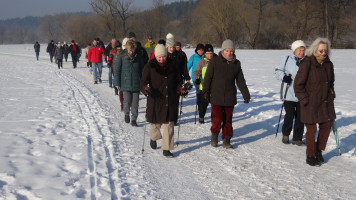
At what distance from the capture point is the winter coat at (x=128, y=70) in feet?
23.5

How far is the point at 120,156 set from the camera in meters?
5.18

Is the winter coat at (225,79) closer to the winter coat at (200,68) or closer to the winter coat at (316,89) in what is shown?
the winter coat at (316,89)

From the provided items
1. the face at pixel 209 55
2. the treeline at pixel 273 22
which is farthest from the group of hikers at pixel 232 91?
the treeline at pixel 273 22

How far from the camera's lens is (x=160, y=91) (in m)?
5.28

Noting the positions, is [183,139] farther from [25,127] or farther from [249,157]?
[25,127]

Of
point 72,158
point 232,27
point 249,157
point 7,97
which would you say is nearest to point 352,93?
point 249,157

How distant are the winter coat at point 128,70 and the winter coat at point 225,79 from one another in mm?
2213

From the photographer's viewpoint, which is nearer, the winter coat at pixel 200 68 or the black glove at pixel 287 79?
the black glove at pixel 287 79

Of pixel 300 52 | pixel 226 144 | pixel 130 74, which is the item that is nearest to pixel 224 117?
pixel 226 144

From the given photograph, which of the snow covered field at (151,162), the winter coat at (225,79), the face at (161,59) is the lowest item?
the snow covered field at (151,162)

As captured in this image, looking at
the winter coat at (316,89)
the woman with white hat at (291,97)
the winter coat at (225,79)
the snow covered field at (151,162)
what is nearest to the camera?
the snow covered field at (151,162)

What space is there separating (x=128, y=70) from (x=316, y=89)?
4076mm

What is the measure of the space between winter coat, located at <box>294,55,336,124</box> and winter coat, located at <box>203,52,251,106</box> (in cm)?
100

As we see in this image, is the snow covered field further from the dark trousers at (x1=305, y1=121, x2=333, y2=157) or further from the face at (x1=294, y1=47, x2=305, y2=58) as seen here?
the face at (x1=294, y1=47, x2=305, y2=58)
